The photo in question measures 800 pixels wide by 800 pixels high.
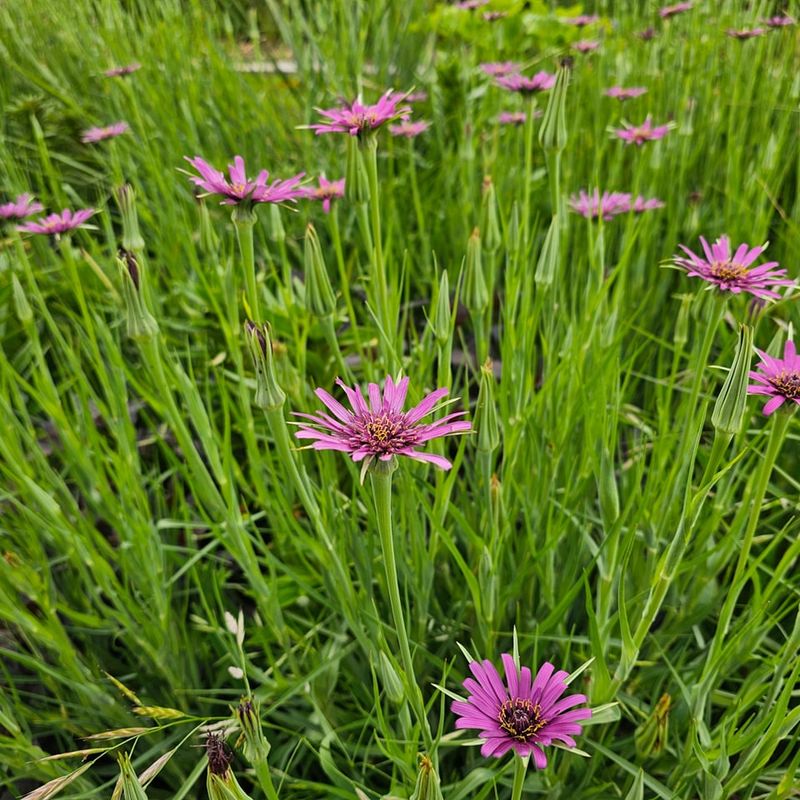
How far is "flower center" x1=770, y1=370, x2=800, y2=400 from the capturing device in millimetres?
871

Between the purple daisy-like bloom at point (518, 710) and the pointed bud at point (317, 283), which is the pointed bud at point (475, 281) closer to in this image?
the pointed bud at point (317, 283)

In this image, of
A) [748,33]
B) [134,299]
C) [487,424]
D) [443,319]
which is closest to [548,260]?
[443,319]

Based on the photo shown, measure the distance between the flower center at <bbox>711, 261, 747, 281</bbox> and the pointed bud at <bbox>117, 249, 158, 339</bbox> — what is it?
0.78 m

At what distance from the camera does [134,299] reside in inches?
38.3

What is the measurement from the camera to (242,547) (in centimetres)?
112

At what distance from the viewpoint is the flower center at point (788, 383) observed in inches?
34.3

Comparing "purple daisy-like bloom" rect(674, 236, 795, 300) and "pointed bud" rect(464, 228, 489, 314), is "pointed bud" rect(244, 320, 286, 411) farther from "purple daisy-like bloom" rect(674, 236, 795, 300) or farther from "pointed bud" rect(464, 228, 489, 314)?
"purple daisy-like bloom" rect(674, 236, 795, 300)

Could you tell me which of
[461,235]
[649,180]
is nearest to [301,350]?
[461,235]

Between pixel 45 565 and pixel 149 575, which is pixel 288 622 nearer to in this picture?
pixel 149 575

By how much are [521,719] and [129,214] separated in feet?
3.19

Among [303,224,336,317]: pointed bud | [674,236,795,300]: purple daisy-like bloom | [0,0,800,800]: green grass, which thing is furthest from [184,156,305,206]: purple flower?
[674,236,795,300]: purple daisy-like bloom

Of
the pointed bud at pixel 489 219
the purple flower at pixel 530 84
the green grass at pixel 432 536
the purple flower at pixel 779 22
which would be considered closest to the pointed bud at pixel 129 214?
the green grass at pixel 432 536

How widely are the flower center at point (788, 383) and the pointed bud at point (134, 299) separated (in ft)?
2.60

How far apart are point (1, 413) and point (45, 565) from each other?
273 millimetres
